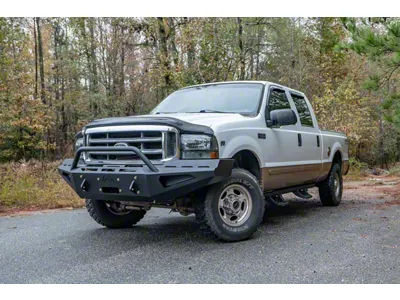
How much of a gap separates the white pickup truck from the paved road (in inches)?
14.5

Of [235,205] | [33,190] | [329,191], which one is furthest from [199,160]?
[33,190]

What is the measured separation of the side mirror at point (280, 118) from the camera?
5.12 metres

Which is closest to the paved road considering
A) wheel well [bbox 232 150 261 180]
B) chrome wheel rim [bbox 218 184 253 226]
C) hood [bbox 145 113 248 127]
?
chrome wheel rim [bbox 218 184 253 226]

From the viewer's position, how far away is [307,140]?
630 cm

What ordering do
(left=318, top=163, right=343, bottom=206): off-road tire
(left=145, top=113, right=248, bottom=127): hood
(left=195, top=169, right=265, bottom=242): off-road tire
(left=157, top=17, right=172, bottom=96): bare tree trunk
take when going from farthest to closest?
(left=157, top=17, right=172, bottom=96): bare tree trunk
(left=318, top=163, right=343, bottom=206): off-road tire
(left=145, top=113, right=248, bottom=127): hood
(left=195, top=169, right=265, bottom=242): off-road tire

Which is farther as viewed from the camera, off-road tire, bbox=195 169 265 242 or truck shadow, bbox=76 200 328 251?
truck shadow, bbox=76 200 328 251

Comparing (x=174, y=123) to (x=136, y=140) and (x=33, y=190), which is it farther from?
(x=33, y=190)

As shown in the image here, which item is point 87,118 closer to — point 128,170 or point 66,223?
point 66,223

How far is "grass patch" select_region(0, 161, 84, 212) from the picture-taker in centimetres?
789

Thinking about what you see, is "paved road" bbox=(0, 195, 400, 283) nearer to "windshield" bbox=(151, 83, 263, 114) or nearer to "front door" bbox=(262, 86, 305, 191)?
"front door" bbox=(262, 86, 305, 191)

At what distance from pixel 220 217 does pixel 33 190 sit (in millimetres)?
5922

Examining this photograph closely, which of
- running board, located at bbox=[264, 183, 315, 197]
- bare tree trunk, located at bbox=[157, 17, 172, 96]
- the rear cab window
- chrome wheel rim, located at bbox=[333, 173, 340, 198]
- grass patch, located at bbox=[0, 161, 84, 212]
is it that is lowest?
grass patch, located at bbox=[0, 161, 84, 212]

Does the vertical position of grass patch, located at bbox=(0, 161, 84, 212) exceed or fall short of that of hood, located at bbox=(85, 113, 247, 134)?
it falls short

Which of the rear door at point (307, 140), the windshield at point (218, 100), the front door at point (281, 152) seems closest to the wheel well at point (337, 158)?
the rear door at point (307, 140)
